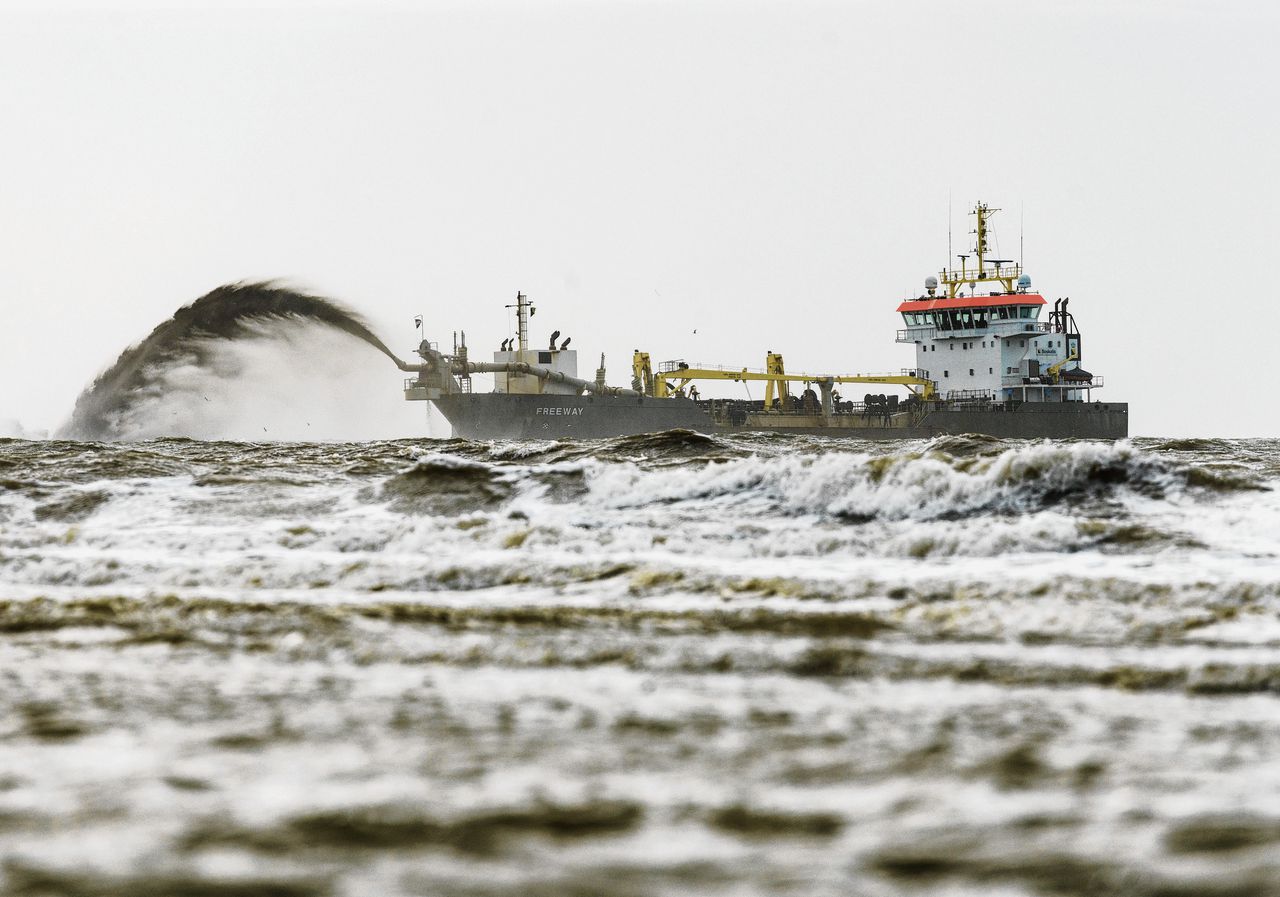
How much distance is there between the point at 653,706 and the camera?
3920 mm

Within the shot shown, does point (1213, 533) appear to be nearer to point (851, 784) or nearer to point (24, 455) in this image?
point (851, 784)

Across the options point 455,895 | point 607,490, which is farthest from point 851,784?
point 607,490

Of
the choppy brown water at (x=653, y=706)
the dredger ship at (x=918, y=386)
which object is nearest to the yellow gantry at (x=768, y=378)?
the dredger ship at (x=918, y=386)

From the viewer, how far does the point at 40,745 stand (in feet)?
11.5

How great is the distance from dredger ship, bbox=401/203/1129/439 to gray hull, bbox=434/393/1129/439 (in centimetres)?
7

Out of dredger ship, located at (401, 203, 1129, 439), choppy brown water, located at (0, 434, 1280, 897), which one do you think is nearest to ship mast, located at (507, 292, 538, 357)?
dredger ship, located at (401, 203, 1129, 439)

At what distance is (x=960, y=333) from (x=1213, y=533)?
57490mm

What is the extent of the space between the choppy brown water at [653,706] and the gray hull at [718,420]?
4559cm

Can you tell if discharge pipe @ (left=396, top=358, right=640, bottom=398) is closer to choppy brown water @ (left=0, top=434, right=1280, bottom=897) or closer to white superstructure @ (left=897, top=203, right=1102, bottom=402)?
white superstructure @ (left=897, top=203, right=1102, bottom=402)

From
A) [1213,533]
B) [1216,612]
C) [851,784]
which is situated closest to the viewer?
[851,784]

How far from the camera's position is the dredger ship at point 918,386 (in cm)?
5669

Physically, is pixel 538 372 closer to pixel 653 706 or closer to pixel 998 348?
pixel 998 348

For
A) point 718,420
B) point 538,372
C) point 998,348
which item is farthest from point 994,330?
point 538,372

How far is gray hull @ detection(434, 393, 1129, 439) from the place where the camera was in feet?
179
